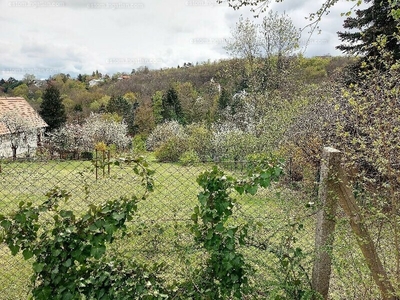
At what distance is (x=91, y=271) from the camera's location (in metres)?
1.89

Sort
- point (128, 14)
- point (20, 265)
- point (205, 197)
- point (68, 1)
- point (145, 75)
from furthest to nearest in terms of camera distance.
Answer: point (145, 75) → point (128, 14) → point (68, 1) → point (20, 265) → point (205, 197)

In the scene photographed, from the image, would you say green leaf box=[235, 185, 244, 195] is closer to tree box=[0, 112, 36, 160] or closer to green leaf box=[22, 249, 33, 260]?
green leaf box=[22, 249, 33, 260]

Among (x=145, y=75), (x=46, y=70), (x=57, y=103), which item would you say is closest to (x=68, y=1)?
(x=57, y=103)

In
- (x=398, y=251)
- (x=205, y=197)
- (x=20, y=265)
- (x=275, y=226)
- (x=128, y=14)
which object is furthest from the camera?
(x=128, y=14)

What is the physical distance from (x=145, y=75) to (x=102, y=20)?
31.4 meters

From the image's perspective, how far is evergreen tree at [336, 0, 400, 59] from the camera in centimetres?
691

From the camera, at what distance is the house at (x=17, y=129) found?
59.1 feet

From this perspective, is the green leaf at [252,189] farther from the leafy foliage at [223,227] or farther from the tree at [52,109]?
the tree at [52,109]

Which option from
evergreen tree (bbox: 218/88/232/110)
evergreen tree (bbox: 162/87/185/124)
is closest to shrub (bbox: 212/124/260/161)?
evergreen tree (bbox: 218/88/232/110)

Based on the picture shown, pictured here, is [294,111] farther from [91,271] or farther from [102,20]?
[91,271]

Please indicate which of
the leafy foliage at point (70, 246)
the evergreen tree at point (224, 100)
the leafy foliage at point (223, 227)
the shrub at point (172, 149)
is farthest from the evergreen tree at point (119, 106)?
the leafy foliage at point (223, 227)

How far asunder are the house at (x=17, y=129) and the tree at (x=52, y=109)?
163 centimetres

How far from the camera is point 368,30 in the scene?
7379mm

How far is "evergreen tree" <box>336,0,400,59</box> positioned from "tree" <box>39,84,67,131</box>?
21591mm
